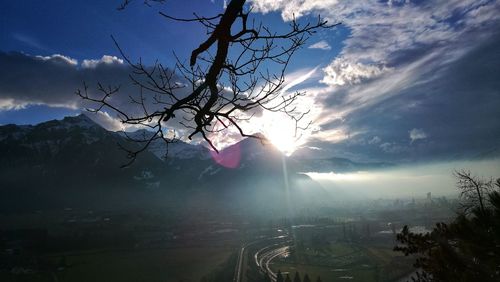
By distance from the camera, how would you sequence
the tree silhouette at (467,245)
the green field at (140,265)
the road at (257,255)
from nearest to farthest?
the tree silhouette at (467,245) < the green field at (140,265) < the road at (257,255)

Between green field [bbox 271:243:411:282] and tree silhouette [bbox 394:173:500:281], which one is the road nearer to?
green field [bbox 271:243:411:282]

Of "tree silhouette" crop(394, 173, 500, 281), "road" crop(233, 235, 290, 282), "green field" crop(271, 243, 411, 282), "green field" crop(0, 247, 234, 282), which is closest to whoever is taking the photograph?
"tree silhouette" crop(394, 173, 500, 281)

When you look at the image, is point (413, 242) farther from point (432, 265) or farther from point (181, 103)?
point (181, 103)

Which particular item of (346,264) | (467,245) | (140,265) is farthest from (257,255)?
(467,245)

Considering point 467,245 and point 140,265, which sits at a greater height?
point 467,245

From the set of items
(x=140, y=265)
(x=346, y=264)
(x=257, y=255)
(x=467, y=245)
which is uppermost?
(x=467, y=245)

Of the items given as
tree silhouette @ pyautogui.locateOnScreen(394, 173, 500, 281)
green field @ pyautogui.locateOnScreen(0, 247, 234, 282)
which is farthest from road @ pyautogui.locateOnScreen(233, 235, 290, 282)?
tree silhouette @ pyautogui.locateOnScreen(394, 173, 500, 281)

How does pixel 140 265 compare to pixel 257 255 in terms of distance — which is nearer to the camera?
pixel 140 265

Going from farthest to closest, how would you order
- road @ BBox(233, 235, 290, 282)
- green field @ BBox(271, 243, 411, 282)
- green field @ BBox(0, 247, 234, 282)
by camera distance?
1. road @ BBox(233, 235, 290, 282)
2. green field @ BBox(271, 243, 411, 282)
3. green field @ BBox(0, 247, 234, 282)

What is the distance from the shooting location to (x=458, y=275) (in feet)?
27.3

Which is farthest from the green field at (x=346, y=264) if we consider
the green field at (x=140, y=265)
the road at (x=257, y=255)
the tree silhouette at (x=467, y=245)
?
the tree silhouette at (x=467, y=245)

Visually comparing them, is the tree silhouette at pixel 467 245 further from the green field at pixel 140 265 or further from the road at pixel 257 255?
the green field at pixel 140 265

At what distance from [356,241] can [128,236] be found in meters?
A: 97.6

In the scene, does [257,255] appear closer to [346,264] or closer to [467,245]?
[346,264]
